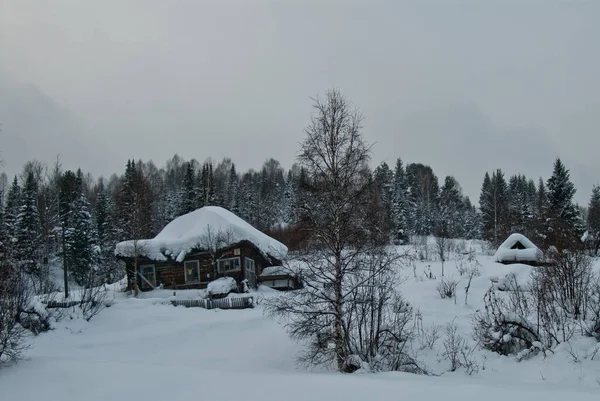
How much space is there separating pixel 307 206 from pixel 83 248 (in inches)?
1488

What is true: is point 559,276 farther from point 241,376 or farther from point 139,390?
point 139,390

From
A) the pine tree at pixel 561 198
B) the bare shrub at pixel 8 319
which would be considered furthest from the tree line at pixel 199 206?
the bare shrub at pixel 8 319

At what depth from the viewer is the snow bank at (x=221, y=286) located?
30.4 meters

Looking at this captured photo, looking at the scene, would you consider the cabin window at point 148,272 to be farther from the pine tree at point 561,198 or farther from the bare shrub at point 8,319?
the pine tree at point 561,198

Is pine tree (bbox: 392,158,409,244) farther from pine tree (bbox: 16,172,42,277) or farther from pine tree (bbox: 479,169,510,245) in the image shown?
pine tree (bbox: 16,172,42,277)

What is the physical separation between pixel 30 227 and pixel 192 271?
23044 millimetres

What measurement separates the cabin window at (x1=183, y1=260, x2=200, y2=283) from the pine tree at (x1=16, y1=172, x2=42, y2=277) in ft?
49.9

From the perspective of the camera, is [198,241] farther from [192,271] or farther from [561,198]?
[561,198]

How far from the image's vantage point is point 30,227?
1857 inches

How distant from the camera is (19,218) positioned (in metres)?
47.0

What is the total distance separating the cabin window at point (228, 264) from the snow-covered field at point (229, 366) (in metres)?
8.43

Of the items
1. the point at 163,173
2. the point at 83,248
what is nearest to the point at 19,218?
the point at 83,248

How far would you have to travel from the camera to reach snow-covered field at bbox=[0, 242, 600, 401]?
874 cm

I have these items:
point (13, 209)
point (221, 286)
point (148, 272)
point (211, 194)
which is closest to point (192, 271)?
point (148, 272)
